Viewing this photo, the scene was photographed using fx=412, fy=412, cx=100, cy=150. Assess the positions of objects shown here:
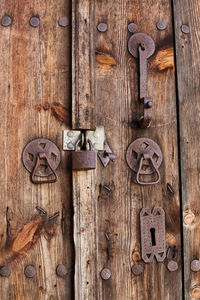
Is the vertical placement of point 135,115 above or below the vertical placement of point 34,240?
above

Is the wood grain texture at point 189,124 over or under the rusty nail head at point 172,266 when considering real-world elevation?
over

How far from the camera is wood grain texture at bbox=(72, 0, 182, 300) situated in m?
1.29

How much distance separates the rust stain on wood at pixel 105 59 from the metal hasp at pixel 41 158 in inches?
12.6

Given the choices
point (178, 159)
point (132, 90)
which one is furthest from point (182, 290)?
point (132, 90)

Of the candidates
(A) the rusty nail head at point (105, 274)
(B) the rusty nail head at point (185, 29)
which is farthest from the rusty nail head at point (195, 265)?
(B) the rusty nail head at point (185, 29)

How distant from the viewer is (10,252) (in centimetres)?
125

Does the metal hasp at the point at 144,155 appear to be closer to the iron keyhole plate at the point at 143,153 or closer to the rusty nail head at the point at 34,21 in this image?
the iron keyhole plate at the point at 143,153

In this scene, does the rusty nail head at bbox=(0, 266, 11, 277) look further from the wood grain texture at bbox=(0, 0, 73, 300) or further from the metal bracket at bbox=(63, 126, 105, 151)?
the metal bracket at bbox=(63, 126, 105, 151)

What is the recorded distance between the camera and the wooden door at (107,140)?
1268 millimetres

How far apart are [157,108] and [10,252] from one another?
2.17 ft

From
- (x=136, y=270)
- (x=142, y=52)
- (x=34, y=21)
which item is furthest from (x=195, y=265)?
(x=34, y=21)

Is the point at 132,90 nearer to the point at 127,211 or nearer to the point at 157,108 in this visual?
the point at 157,108

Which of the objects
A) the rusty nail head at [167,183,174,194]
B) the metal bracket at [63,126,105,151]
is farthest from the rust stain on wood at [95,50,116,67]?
the rusty nail head at [167,183,174,194]

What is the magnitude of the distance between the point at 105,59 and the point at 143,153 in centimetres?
34
